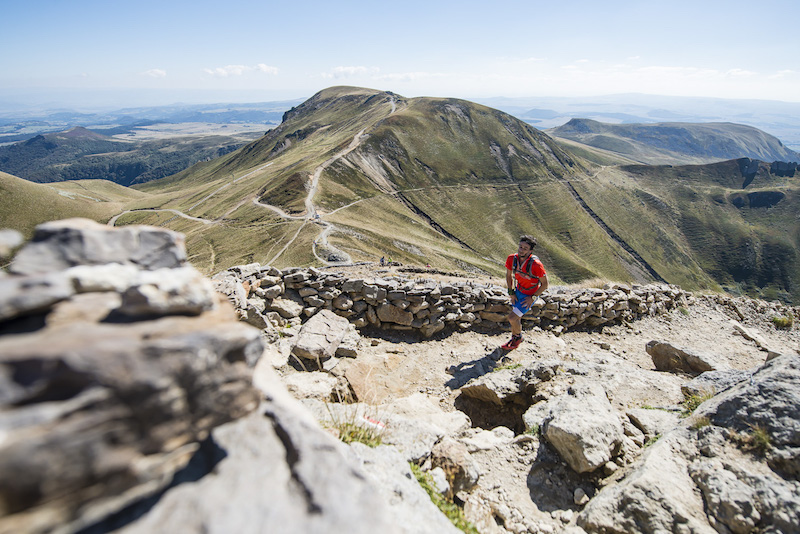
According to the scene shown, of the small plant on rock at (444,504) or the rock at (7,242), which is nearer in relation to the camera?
the rock at (7,242)

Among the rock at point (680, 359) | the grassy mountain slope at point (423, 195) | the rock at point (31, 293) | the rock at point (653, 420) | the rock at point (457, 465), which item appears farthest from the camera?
the grassy mountain slope at point (423, 195)

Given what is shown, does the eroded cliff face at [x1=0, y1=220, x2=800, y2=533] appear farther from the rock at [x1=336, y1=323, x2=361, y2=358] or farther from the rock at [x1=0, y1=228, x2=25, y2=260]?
the rock at [x1=0, y1=228, x2=25, y2=260]

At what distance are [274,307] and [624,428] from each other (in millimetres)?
10150

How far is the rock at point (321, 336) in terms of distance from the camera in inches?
409

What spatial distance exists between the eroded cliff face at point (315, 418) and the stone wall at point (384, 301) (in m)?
0.10

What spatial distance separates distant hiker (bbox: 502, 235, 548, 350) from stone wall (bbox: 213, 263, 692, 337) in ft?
5.58

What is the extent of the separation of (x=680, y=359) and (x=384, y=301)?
9765 millimetres

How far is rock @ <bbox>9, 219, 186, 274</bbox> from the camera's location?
3379 millimetres

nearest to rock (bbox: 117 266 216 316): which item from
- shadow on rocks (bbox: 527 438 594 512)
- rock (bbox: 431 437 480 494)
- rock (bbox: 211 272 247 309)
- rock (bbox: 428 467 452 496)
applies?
rock (bbox: 428 467 452 496)

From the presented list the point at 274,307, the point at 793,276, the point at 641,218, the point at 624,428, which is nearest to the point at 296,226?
the point at 274,307

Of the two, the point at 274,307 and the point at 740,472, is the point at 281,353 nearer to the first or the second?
the point at 274,307

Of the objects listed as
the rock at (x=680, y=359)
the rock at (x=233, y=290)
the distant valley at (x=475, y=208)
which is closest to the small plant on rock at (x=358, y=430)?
the rock at (x=233, y=290)

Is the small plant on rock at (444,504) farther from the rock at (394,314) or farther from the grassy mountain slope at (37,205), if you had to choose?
the grassy mountain slope at (37,205)

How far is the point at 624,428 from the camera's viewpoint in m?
7.46
